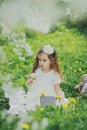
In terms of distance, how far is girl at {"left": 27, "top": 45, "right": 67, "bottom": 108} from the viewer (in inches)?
223

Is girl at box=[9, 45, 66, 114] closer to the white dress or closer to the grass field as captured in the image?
the white dress

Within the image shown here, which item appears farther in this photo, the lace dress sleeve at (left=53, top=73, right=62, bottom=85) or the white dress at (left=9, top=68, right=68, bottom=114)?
the lace dress sleeve at (left=53, top=73, right=62, bottom=85)

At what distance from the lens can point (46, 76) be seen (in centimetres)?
573

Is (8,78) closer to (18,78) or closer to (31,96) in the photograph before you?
(31,96)

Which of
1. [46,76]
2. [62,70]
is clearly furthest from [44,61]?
[62,70]

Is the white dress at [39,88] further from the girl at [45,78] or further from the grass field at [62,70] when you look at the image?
the grass field at [62,70]

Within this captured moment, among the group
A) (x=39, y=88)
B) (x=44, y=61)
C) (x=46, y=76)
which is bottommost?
(x=39, y=88)

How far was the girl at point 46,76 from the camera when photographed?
5672mm

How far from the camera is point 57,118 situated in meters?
4.38

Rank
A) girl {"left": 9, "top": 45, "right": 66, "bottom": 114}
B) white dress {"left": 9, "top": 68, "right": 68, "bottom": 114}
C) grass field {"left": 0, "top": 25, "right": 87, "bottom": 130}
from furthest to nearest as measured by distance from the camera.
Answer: girl {"left": 9, "top": 45, "right": 66, "bottom": 114} < white dress {"left": 9, "top": 68, "right": 68, "bottom": 114} < grass field {"left": 0, "top": 25, "right": 87, "bottom": 130}

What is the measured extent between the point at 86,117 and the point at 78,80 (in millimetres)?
1917

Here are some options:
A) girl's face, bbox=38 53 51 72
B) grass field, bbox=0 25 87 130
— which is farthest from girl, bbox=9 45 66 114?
grass field, bbox=0 25 87 130

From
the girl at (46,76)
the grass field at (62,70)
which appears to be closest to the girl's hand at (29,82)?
the girl at (46,76)

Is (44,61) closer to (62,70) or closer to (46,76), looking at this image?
(46,76)
